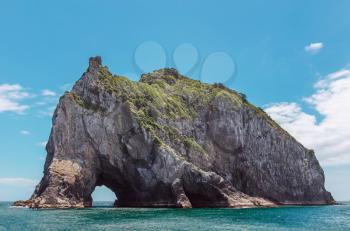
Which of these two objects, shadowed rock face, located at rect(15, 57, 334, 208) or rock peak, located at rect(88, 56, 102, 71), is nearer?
shadowed rock face, located at rect(15, 57, 334, 208)

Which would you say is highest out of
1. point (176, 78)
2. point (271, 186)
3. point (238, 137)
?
point (176, 78)

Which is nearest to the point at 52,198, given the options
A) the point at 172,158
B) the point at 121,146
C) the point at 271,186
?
the point at 121,146

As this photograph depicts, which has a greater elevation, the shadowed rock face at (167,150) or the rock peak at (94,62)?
the rock peak at (94,62)

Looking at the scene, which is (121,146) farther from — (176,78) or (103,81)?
(176,78)

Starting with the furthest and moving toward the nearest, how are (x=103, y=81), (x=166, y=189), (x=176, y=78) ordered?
(x=176, y=78) → (x=103, y=81) → (x=166, y=189)

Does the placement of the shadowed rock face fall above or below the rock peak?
below

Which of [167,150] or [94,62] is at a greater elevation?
[94,62]

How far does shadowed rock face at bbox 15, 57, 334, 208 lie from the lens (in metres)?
86.3

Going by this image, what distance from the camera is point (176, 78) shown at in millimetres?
123938

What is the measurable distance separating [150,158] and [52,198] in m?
20.6

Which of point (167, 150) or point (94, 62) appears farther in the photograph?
point (94, 62)

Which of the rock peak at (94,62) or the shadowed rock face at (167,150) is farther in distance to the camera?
the rock peak at (94,62)

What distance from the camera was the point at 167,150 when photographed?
8831 cm

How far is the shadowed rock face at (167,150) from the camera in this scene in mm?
86312
